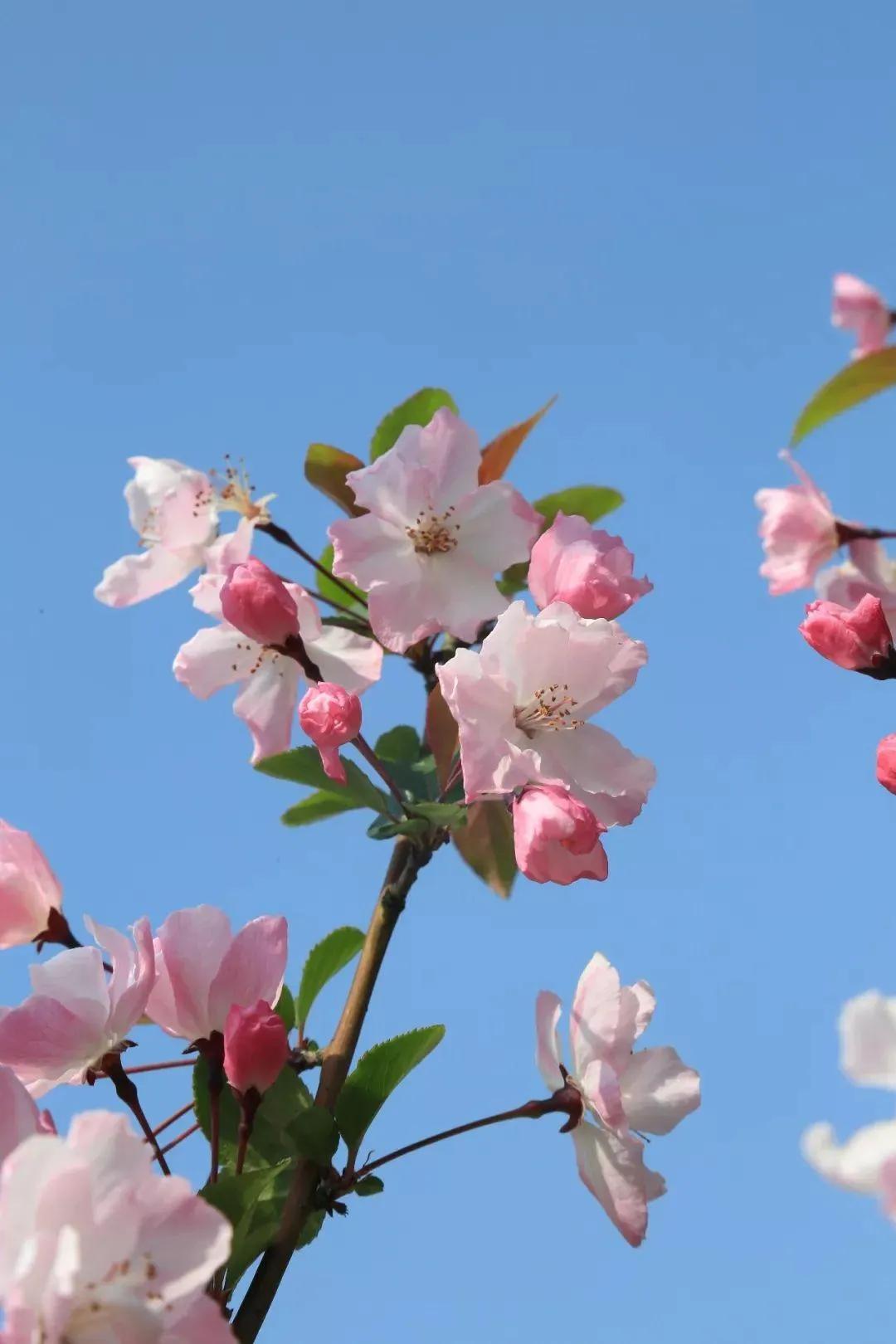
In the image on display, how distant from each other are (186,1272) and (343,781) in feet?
2.21

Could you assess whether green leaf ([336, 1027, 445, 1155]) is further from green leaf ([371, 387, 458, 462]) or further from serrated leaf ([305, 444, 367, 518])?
green leaf ([371, 387, 458, 462])

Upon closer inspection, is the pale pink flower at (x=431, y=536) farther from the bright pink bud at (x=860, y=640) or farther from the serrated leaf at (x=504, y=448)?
the bright pink bud at (x=860, y=640)

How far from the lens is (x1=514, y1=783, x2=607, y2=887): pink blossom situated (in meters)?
1.40

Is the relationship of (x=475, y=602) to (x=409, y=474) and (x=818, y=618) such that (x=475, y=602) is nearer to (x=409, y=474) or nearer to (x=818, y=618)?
(x=409, y=474)

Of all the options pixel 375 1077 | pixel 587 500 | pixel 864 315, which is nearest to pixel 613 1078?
pixel 375 1077

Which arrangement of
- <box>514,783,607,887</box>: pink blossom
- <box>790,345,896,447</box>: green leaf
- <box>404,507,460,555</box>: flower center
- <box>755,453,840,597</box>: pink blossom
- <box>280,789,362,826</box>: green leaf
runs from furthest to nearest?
<box>280,789,362,826</box>: green leaf → <box>404,507,460,555</box>: flower center → <box>755,453,840,597</box>: pink blossom → <box>514,783,607,887</box>: pink blossom → <box>790,345,896,447</box>: green leaf

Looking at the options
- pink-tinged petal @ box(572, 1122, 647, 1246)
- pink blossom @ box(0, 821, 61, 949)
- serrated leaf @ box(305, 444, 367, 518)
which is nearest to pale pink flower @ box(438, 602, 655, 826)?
pink-tinged petal @ box(572, 1122, 647, 1246)

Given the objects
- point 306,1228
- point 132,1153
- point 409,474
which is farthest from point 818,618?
point 132,1153

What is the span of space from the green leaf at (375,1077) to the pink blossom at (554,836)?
210 mm

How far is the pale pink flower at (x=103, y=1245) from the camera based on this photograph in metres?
0.90

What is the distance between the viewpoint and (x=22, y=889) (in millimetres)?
1560

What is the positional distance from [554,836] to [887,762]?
1.15 feet

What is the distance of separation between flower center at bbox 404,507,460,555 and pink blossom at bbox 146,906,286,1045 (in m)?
0.59

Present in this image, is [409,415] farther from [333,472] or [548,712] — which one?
[548,712]
